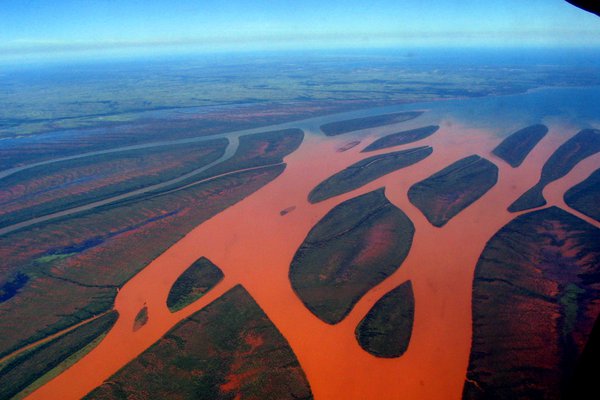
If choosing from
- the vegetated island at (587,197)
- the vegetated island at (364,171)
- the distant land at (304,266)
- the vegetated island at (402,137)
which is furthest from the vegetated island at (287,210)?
the vegetated island at (587,197)

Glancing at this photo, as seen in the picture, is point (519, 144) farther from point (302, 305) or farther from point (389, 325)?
point (302, 305)

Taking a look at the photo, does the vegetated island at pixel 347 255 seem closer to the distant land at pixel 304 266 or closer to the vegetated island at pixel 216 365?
the distant land at pixel 304 266

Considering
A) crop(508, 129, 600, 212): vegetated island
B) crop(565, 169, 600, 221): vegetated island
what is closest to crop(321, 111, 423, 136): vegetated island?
crop(508, 129, 600, 212): vegetated island

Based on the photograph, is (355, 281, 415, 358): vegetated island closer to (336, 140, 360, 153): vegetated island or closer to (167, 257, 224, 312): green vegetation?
(167, 257, 224, 312): green vegetation

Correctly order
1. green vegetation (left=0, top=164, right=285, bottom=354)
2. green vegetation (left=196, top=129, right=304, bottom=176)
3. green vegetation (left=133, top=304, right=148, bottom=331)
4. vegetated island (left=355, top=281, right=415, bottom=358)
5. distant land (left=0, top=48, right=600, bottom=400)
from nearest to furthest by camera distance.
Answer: distant land (left=0, top=48, right=600, bottom=400) → vegetated island (left=355, top=281, right=415, bottom=358) → green vegetation (left=133, top=304, right=148, bottom=331) → green vegetation (left=0, top=164, right=285, bottom=354) → green vegetation (left=196, top=129, right=304, bottom=176)

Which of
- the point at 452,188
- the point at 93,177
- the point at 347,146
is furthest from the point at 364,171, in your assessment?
the point at 93,177
